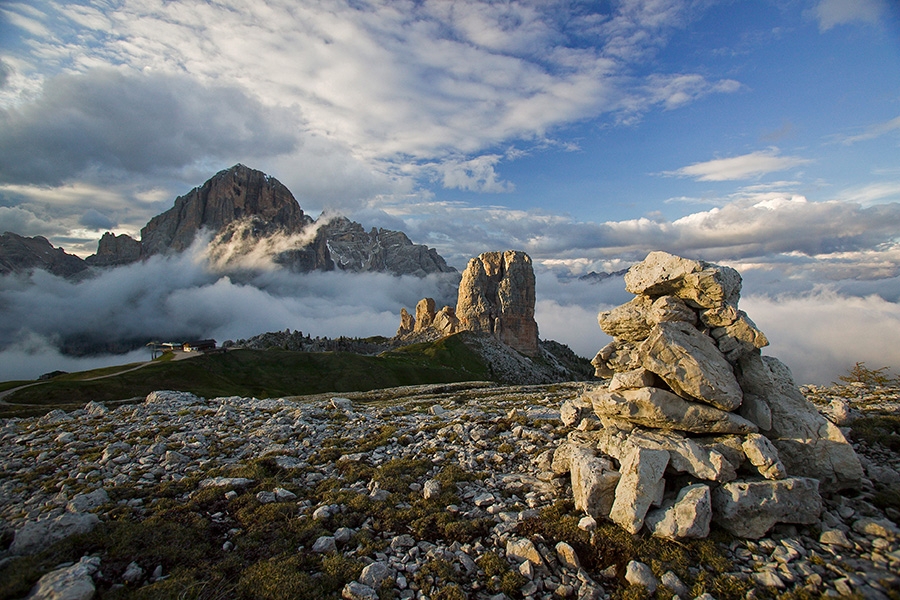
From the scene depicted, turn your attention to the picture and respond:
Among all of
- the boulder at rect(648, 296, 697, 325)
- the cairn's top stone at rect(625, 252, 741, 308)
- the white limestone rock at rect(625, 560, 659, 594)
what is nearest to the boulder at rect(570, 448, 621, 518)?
the white limestone rock at rect(625, 560, 659, 594)

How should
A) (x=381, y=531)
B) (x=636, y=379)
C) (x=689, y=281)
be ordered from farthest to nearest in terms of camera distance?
(x=689, y=281) < (x=636, y=379) < (x=381, y=531)

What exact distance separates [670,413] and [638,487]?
3.33 m

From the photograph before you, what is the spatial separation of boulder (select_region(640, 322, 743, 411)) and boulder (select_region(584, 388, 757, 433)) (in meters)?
0.37

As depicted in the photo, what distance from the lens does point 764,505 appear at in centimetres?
1123

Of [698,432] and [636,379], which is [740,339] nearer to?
[698,432]

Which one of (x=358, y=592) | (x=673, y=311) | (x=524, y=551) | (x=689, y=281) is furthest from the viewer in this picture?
(x=673, y=311)

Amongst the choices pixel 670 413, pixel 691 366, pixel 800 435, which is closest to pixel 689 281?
pixel 691 366

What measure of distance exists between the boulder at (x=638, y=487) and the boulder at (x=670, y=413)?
1.84 m

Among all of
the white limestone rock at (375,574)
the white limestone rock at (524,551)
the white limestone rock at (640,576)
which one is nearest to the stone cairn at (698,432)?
the white limestone rock at (640,576)

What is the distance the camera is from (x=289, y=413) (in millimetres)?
25625

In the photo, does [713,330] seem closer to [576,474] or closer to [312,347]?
[576,474]

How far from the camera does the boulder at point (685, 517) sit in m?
10.9

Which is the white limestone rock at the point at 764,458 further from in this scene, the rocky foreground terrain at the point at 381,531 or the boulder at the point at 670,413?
the rocky foreground terrain at the point at 381,531

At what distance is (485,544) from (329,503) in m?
5.39
